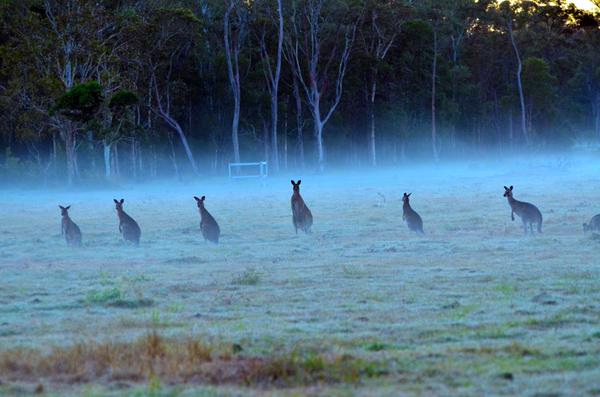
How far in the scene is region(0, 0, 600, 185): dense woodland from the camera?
49.3 meters

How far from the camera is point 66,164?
2069 inches

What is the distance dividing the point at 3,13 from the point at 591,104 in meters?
55.6

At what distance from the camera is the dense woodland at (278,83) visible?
49.3 meters

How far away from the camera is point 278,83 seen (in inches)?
2623

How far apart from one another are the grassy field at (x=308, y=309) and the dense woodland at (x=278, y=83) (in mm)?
25300

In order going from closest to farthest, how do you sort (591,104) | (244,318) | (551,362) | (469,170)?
(551,362), (244,318), (469,170), (591,104)

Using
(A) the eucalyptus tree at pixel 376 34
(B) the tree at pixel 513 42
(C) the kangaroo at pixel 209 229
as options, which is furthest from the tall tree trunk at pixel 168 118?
(C) the kangaroo at pixel 209 229

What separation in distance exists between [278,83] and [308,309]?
55889 mm

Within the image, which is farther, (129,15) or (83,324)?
(129,15)

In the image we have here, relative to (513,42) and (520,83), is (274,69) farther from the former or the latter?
(513,42)

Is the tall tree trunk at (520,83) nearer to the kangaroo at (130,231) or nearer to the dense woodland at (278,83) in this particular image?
Result: the dense woodland at (278,83)

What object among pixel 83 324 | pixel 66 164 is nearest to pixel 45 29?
pixel 66 164

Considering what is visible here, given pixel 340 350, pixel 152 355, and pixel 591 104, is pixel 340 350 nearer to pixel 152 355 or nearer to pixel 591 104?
pixel 152 355

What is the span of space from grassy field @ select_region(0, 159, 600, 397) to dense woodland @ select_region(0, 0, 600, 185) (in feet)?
83.0
